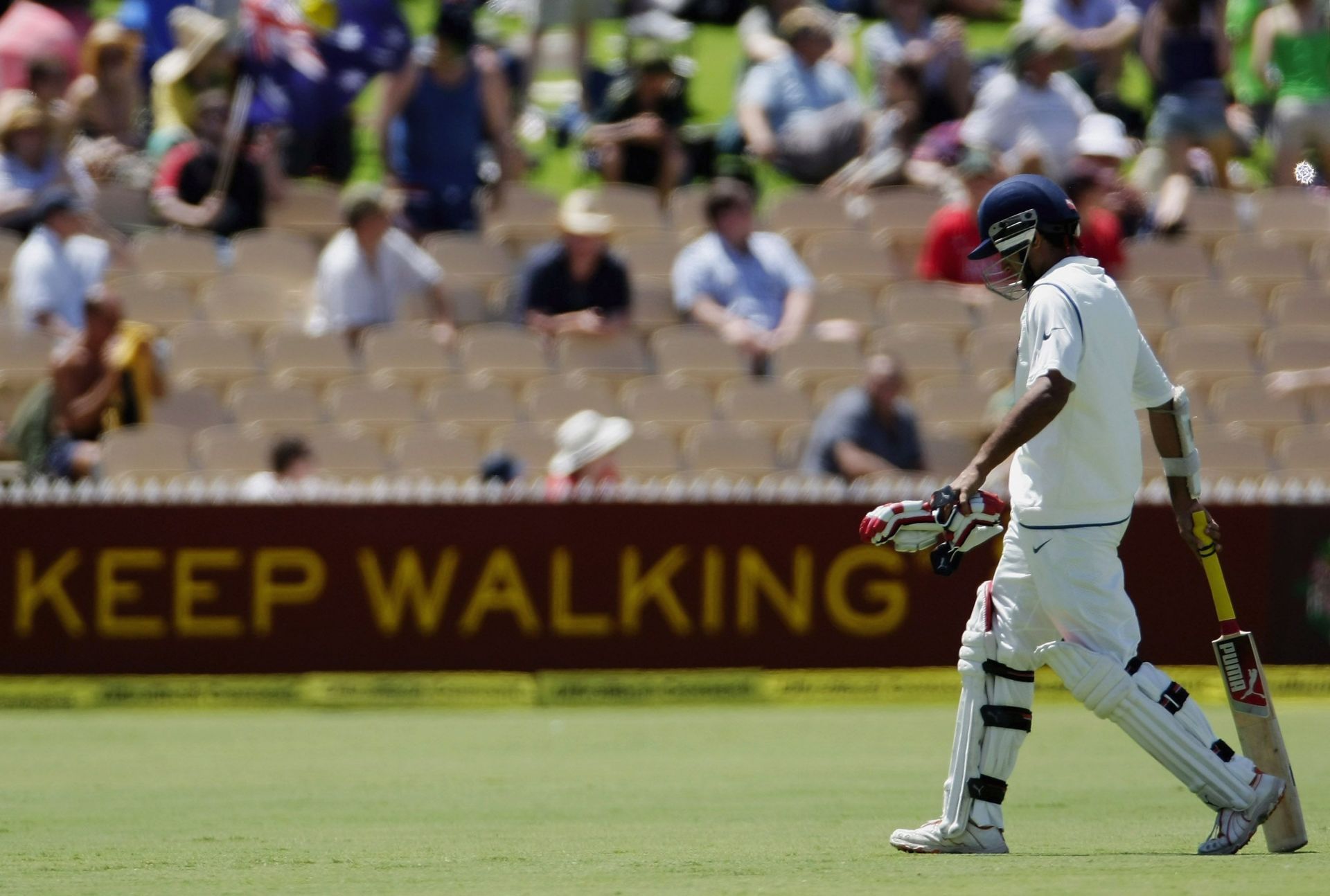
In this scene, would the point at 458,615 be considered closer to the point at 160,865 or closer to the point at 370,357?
the point at 370,357

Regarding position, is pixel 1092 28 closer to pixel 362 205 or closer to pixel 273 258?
pixel 362 205

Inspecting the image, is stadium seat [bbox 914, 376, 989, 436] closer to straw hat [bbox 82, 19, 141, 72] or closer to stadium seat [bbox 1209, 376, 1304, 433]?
stadium seat [bbox 1209, 376, 1304, 433]

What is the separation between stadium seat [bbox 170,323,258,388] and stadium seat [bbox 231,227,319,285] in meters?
0.79

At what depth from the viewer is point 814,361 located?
12.4 m

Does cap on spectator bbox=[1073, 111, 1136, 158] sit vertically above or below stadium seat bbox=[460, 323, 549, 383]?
above

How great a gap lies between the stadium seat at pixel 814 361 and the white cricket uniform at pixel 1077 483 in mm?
6627

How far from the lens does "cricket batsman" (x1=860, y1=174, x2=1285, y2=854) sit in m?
5.55

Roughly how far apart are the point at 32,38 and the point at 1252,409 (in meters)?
8.49

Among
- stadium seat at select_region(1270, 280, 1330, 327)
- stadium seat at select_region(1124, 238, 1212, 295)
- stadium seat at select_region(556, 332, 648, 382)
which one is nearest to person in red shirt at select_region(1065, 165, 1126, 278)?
stadium seat at select_region(1124, 238, 1212, 295)

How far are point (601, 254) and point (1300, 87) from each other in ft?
18.4

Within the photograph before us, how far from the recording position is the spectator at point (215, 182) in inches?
517

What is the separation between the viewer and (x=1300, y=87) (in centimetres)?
1466

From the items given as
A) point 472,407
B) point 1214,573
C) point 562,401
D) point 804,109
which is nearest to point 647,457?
point 562,401

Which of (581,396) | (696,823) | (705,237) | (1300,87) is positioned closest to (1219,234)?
(1300,87)
